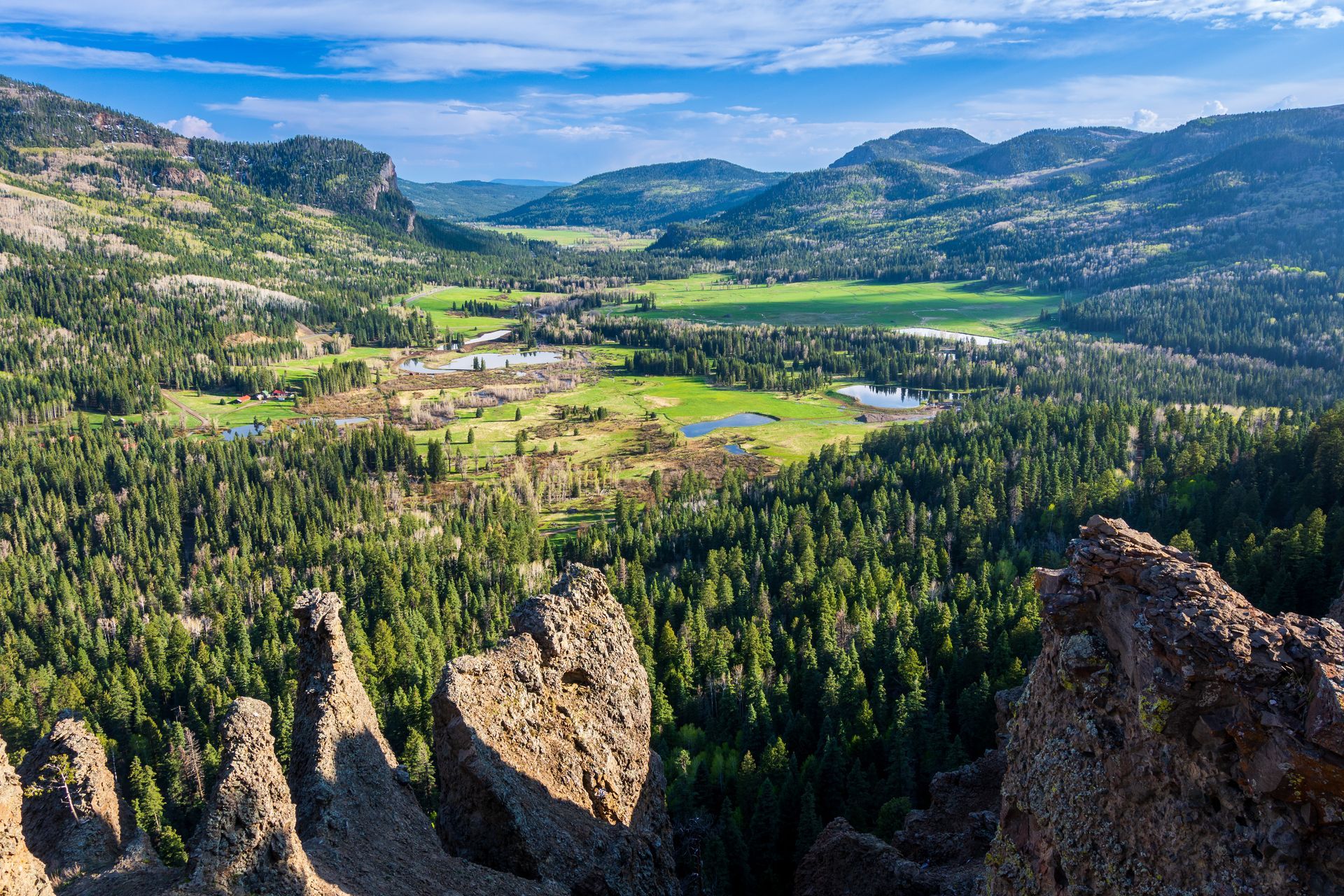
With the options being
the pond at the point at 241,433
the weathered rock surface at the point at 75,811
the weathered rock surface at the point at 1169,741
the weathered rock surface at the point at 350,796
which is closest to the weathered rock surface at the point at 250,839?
the weathered rock surface at the point at 350,796

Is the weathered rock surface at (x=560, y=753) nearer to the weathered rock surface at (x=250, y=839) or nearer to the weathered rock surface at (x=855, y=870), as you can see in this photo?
the weathered rock surface at (x=855, y=870)

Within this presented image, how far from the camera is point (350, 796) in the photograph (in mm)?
28656

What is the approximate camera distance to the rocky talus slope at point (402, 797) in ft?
71.7

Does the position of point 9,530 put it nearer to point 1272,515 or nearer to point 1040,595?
point 1040,595

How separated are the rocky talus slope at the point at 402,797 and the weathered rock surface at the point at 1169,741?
15.4 meters

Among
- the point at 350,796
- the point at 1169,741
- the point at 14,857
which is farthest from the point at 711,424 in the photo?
the point at 14,857

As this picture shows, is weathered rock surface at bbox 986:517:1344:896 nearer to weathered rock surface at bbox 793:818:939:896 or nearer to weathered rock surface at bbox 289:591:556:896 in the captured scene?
weathered rock surface at bbox 793:818:939:896

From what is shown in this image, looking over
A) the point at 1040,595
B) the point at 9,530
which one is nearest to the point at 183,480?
the point at 9,530

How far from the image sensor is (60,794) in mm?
31172

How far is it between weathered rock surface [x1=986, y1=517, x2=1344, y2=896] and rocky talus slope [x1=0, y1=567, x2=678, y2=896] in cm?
1540

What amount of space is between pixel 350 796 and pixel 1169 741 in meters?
25.6

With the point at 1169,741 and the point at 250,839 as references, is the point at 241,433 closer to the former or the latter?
the point at 250,839

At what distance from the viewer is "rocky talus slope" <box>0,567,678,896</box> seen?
21.9 meters

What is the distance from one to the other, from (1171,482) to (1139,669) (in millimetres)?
105575
